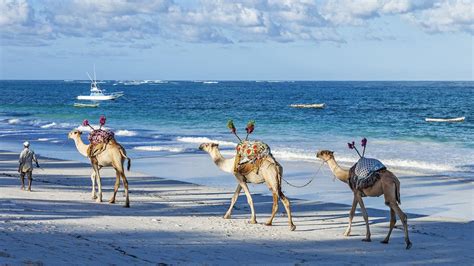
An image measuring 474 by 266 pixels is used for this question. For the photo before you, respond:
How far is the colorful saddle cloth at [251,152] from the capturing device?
13641mm

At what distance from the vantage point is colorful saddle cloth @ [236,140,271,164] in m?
13.6

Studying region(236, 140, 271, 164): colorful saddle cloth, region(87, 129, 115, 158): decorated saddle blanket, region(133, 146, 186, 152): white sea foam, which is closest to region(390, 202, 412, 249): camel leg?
region(236, 140, 271, 164): colorful saddle cloth

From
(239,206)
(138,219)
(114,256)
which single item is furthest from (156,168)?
(114,256)

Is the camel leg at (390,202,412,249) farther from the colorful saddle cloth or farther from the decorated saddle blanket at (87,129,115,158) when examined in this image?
→ the decorated saddle blanket at (87,129,115,158)

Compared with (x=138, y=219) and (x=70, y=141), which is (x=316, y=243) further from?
(x=70, y=141)

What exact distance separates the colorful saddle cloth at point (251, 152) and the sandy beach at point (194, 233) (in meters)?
1.30

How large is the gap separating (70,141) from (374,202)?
74.2ft

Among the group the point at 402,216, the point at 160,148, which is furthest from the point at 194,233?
the point at 160,148

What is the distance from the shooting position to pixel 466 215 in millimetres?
16188

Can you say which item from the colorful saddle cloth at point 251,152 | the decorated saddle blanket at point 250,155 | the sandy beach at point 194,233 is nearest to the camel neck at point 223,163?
the decorated saddle blanket at point 250,155

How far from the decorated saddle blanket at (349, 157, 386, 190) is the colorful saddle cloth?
6.21 ft

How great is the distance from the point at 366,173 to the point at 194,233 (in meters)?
3.21

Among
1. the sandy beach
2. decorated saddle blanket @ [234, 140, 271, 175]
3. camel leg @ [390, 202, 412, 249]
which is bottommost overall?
the sandy beach

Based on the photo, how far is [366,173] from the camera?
12.4 m
